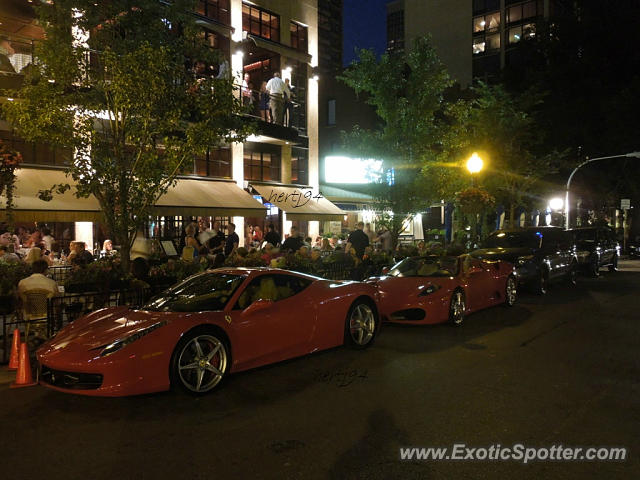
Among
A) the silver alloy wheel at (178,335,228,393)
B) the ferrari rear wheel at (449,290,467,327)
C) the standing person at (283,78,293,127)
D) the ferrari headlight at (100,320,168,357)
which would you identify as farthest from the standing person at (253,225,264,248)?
the ferrari headlight at (100,320,168,357)

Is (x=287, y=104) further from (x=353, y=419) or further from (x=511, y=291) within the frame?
(x=353, y=419)

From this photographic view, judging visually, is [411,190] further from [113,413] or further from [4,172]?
[113,413]

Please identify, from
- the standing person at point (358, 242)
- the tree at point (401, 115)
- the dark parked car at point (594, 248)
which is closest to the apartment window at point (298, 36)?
the tree at point (401, 115)

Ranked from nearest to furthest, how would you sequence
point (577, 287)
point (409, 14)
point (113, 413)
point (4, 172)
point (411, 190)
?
point (113, 413), point (4, 172), point (577, 287), point (411, 190), point (409, 14)

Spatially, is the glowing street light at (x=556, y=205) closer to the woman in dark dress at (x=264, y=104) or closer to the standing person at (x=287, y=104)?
the standing person at (x=287, y=104)

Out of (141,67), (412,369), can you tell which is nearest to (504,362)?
(412,369)

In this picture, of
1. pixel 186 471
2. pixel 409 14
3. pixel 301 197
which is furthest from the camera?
pixel 409 14

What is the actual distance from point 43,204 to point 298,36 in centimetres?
1578

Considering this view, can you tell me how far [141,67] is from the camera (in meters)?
9.51

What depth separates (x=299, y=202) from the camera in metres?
23.5

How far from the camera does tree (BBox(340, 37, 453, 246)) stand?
1695 cm

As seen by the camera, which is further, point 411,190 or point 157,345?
point 411,190

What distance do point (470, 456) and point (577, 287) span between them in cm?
1328

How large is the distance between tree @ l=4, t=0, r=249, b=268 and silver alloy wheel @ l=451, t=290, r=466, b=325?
5.20 metres
